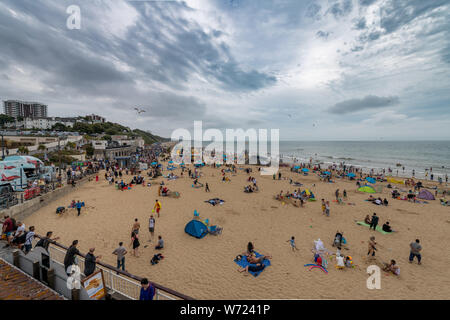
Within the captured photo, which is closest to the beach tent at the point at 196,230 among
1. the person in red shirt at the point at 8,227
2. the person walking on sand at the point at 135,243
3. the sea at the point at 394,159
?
the person walking on sand at the point at 135,243

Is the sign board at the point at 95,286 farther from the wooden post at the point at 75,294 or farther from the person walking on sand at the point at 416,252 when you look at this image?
the person walking on sand at the point at 416,252

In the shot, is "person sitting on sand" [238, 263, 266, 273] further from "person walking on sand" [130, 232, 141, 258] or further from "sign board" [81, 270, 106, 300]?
"sign board" [81, 270, 106, 300]

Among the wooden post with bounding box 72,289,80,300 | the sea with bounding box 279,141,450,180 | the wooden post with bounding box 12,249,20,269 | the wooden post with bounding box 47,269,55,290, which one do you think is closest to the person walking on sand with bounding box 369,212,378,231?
the wooden post with bounding box 72,289,80,300

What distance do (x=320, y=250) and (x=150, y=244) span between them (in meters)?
8.73

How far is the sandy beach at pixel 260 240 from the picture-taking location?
7129 millimetres

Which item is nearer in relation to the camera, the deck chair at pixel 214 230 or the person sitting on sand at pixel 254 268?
the person sitting on sand at pixel 254 268

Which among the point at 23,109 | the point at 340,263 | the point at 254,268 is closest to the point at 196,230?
the point at 254,268

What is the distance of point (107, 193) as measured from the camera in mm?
18188

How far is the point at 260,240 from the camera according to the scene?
10.4 metres

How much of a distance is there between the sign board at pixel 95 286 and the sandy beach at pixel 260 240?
333 cm

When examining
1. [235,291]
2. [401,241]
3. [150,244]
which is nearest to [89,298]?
[235,291]

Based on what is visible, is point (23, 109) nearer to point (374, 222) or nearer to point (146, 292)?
point (146, 292)
